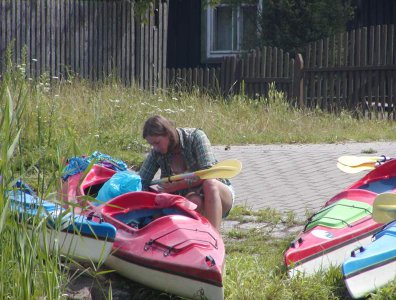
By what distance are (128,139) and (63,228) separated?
222 inches

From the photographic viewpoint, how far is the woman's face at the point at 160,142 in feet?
23.4

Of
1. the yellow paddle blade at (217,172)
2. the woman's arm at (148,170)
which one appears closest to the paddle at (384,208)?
the yellow paddle blade at (217,172)

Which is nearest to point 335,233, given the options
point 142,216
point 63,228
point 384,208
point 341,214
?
point 341,214

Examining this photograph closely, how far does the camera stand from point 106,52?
16.1m

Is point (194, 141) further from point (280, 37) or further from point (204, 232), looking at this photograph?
point (280, 37)

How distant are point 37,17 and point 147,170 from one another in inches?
328

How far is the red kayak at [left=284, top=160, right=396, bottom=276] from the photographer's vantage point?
616 centimetres

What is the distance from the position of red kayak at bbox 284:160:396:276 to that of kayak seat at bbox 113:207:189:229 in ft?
3.05

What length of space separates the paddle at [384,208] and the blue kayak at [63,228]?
70.6 inches

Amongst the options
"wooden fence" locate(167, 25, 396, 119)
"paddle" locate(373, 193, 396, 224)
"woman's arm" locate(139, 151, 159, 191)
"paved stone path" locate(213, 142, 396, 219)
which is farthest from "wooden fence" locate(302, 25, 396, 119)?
"paddle" locate(373, 193, 396, 224)

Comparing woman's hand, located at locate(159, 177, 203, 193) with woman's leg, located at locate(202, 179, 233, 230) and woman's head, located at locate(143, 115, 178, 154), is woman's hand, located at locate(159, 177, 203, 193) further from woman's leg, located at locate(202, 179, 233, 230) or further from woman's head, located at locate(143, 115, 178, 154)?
woman's head, located at locate(143, 115, 178, 154)

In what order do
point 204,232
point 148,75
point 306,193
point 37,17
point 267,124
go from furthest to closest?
point 148,75
point 37,17
point 267,124
point 306,193
point 204,232

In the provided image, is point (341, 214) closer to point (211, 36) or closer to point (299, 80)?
point (299, 80)

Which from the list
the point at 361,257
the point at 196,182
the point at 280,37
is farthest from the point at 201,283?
the point at 280,37
